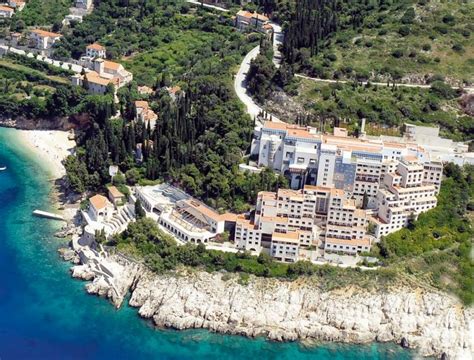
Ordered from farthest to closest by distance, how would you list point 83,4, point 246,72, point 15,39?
point 83,4 < point 15,39 < point 246,72

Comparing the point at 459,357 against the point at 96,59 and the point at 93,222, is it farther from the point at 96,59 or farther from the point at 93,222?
the point at 96,59

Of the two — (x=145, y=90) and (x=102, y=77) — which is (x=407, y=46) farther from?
(x=102, y=77)

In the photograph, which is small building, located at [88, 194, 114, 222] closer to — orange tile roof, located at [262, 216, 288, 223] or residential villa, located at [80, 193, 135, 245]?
residential villa, located at [80, 193, 135, 245]

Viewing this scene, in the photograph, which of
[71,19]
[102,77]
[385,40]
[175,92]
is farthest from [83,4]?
[385,40]

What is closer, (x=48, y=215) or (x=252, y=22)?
(x=48, y=215)

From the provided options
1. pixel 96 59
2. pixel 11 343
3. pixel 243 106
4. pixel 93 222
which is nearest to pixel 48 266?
pixel 93 222
